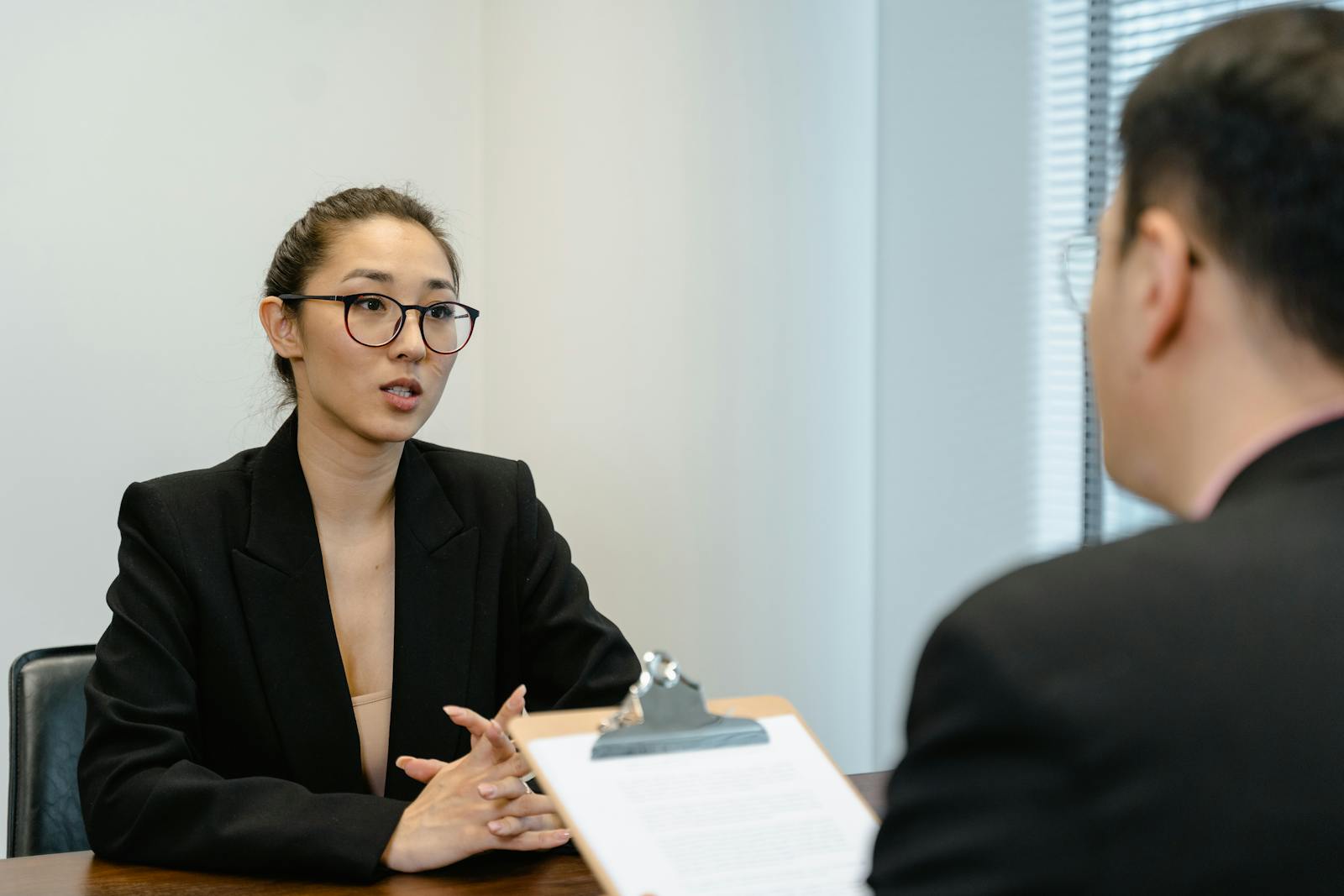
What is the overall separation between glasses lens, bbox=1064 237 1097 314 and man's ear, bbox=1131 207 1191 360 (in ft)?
0.67

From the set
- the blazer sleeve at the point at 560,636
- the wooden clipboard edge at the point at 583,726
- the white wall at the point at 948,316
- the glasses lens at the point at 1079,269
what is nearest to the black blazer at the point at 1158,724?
the glasses lens at the point at 1079,269

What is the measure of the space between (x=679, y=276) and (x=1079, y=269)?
7.33ft

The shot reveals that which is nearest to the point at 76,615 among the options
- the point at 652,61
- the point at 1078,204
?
the point at 652,61

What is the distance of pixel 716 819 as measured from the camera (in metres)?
1.11

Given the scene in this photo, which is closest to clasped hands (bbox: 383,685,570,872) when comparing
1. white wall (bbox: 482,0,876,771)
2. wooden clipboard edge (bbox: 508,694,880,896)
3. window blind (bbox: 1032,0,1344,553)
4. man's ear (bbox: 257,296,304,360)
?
wooden clipboard edge (bbox: 508,694,880,896)

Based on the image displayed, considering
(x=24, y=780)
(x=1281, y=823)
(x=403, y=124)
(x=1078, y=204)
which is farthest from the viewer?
(x=403, y=124)

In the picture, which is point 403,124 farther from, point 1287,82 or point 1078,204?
point 1287,82

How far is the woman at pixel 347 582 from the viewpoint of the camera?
1791mm

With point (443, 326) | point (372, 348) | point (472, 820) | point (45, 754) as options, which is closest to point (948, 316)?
point (443, 326)

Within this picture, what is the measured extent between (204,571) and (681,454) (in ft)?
5.00

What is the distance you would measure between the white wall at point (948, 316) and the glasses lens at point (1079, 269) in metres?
2.16

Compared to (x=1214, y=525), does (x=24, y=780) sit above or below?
below

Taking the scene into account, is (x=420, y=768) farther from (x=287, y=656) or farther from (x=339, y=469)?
(x=339, y=469)

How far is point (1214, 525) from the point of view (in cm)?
68
